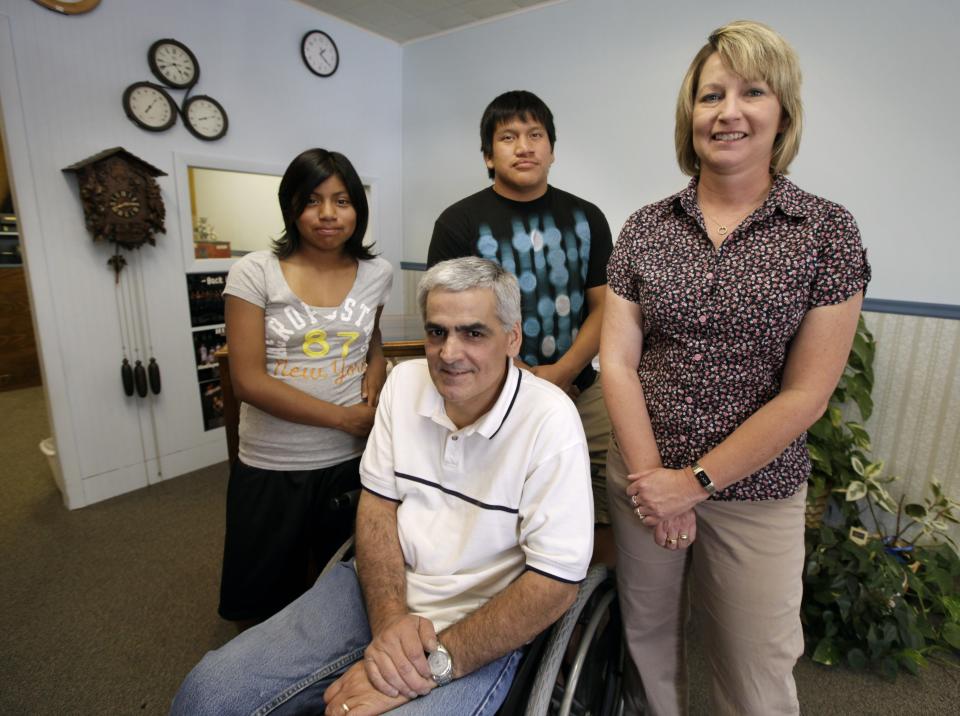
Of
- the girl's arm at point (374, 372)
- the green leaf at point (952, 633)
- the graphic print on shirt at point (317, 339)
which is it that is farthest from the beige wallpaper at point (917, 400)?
the graphic print on shirt at point (317, 339)

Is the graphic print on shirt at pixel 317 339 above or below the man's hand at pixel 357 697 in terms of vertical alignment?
above

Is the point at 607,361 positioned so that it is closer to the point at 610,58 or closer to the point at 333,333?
the point at 333,333

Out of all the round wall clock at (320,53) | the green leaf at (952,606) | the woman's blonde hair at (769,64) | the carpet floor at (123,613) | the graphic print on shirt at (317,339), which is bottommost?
the carpet floor at (123,613)

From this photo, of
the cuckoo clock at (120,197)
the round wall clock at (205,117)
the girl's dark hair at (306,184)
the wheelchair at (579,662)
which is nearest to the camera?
the wheelchair at (579,662)

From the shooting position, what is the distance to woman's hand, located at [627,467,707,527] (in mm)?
1098

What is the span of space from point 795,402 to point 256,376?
51.6 inches

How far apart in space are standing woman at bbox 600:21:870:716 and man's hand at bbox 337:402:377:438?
2.40ft

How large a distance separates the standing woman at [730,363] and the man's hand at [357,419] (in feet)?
2.40

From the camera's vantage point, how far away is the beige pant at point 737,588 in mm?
1113

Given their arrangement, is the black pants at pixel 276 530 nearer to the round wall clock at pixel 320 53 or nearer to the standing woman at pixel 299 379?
the standing woman at pixel 299 379

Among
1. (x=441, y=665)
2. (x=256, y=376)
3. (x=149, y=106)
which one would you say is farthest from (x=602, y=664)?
(x=149, y=106)

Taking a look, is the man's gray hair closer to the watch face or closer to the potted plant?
the watch face

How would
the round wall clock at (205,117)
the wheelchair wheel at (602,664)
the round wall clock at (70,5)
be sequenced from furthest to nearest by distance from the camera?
the round wall clock at (205,117), the round wall clock at (70,5), the wheelchair wheel at (602,664)

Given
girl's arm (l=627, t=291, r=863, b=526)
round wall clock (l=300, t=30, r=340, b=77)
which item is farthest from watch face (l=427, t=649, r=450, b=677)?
round wall clock (l=300, t=30, r=340, b=77)
